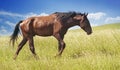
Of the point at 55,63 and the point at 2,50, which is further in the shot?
the point at 2,50

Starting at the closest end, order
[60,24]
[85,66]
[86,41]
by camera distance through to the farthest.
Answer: [85,66] → [60,24] → [86,41]

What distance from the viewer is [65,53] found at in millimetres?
11961

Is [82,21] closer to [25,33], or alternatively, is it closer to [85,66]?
[25,33]

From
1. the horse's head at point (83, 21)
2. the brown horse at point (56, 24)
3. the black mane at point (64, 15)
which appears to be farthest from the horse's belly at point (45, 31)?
the horse's head at point (83, 21)

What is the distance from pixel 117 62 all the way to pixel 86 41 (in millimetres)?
5790

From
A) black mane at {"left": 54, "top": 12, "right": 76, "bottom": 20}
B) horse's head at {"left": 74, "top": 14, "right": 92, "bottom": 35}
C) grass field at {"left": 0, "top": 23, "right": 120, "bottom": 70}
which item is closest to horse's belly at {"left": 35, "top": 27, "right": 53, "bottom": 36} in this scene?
black mane at {"left": 54, "top": 12, "right": 76, "bottom": 20}

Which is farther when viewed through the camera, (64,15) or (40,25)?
(40,25)

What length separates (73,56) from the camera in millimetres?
11469

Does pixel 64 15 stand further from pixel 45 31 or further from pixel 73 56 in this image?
pixel 73 56

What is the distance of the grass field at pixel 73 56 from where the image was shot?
24.6 ft

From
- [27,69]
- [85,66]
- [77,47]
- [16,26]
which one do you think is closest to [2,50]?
[16,26]

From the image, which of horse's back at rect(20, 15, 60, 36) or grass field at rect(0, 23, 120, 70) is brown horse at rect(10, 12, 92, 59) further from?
grass field at rect(0, 23, 120, 70)

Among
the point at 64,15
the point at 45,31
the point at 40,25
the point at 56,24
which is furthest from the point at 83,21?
the point at 40,25

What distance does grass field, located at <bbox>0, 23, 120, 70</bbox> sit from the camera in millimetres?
7496
